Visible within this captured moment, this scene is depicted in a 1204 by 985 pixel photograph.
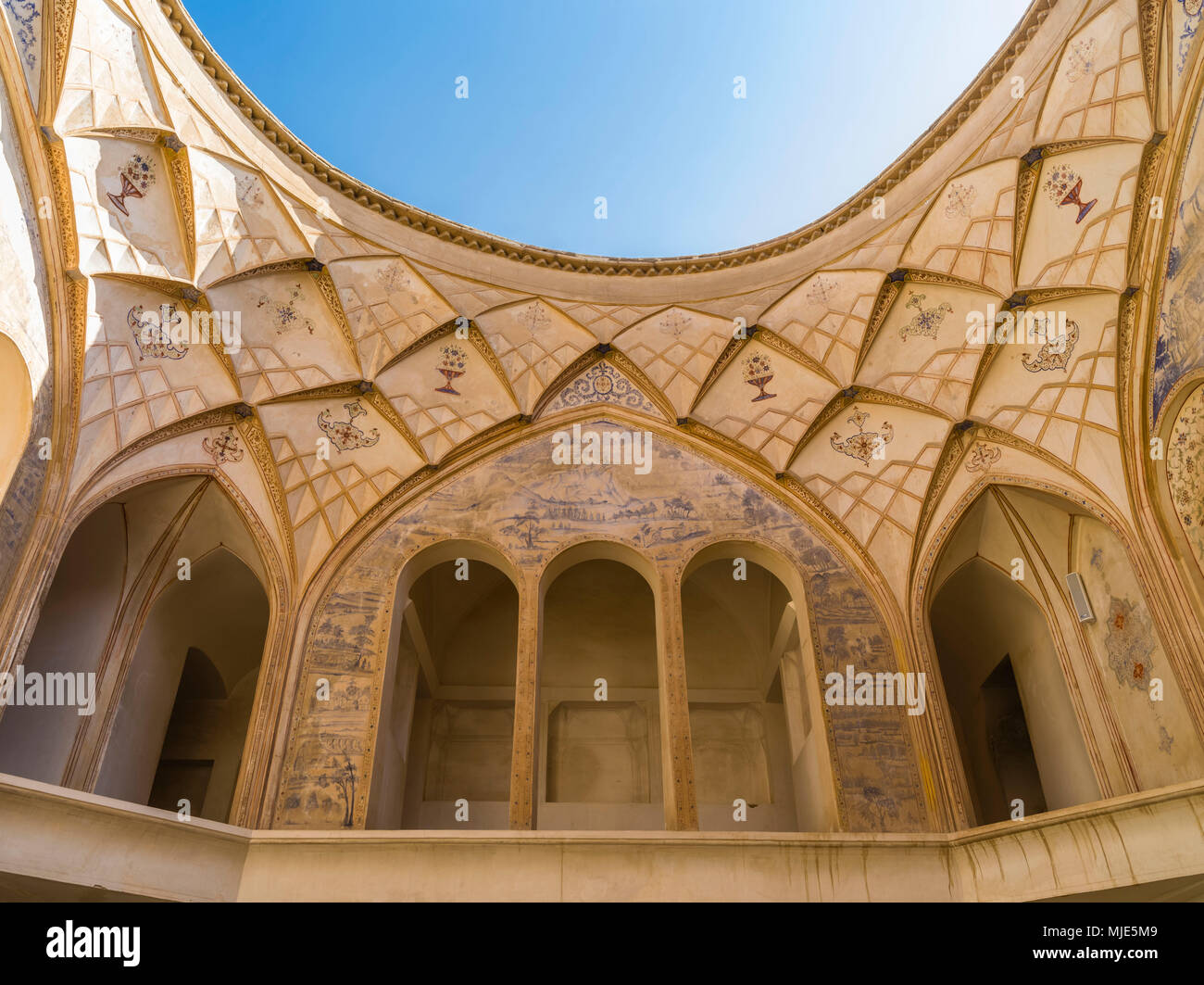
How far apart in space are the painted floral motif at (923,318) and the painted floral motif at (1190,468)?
269cm

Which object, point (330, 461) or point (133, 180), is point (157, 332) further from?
point (330, 461)

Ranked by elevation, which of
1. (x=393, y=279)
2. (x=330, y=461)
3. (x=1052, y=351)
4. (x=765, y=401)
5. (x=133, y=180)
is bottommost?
(x=330, y=461)

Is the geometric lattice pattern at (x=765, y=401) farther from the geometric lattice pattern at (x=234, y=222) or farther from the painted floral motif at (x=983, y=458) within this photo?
the geometric lattice pattern at (x=234, y=222)

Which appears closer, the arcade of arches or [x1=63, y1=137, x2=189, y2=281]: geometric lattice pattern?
the arcade of arches

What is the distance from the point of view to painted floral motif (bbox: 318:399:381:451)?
410 inches

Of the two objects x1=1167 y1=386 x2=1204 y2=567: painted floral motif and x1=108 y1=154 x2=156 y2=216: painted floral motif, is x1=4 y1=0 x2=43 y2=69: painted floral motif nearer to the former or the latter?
x1=108 y1=154 x2=156 y2=216: painted floral motif

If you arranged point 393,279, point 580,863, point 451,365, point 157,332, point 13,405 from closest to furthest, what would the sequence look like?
point 580,863
point 13,405
point 157,332
point 393,279
point 451,365

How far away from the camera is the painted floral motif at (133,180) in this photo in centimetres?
838

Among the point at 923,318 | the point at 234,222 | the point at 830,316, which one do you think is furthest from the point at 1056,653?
the point at 234,222

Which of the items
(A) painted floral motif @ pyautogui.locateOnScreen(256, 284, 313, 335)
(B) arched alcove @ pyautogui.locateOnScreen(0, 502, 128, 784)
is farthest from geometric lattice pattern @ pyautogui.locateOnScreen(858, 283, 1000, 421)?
(B) arched alcove @ pyautogui.locateOnScreen(0, 502, 128, 784)

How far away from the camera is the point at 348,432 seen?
10.5 metres

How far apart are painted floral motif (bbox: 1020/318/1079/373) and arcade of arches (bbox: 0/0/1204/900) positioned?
42mm

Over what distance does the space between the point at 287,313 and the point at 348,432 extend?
5.01ft
